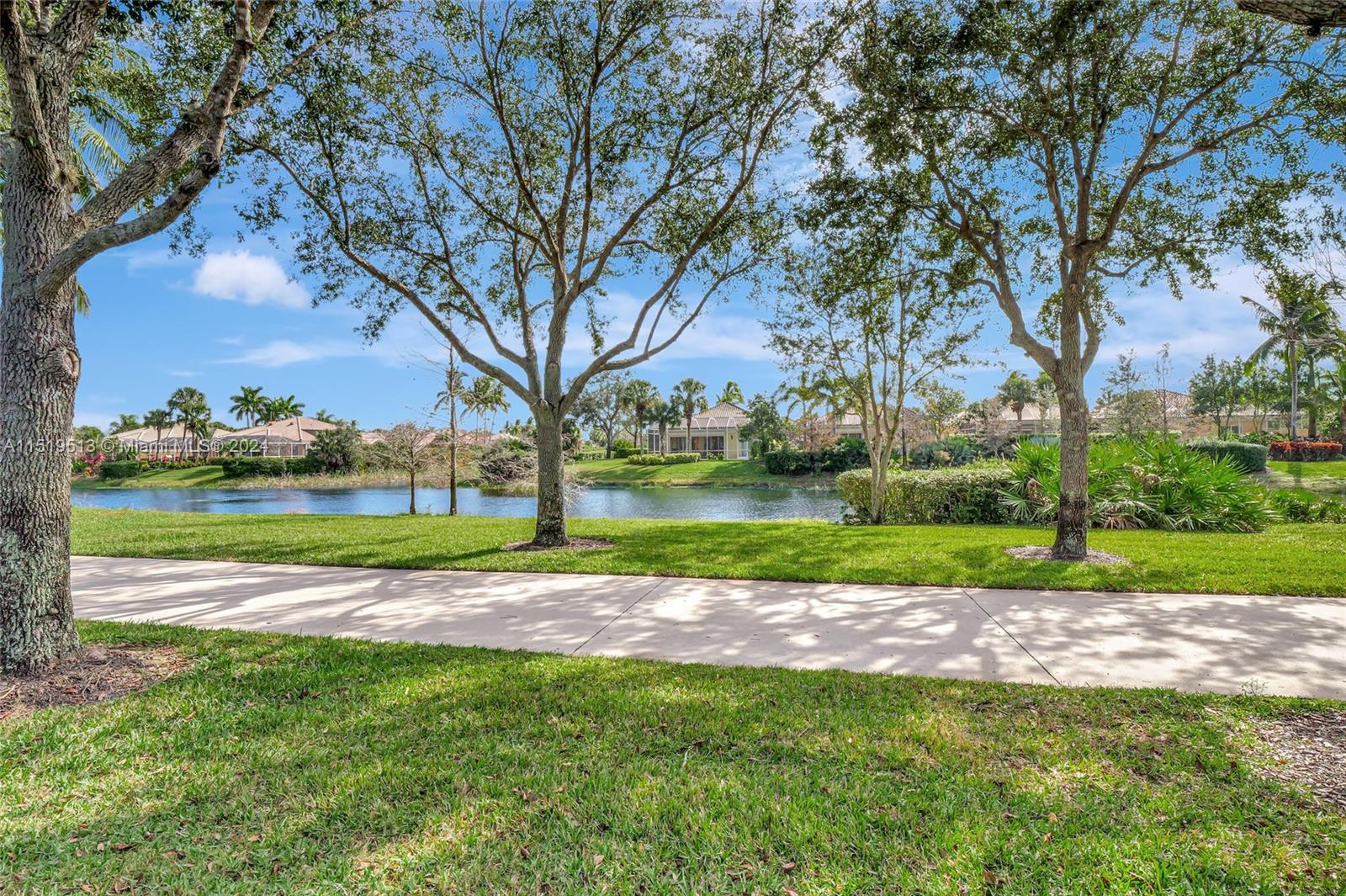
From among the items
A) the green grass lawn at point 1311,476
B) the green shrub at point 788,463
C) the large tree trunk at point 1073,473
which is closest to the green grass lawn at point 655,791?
the large tree trunk at point 1073,473

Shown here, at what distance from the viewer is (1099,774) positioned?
2.73 metres

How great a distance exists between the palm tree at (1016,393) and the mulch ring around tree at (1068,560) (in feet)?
161

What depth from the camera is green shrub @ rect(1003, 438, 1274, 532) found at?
11.0m

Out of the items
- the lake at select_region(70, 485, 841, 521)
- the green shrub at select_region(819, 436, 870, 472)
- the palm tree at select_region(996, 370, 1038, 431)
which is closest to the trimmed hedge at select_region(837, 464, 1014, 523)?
the lake at select_region(70, 485, 841, 521)

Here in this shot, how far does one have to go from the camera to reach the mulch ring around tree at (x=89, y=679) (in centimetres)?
361

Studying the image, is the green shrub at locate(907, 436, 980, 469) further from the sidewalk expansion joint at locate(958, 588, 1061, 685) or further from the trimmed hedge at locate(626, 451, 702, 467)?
the sidewalk expansion joint at locate(958, 588, 1061, 685)

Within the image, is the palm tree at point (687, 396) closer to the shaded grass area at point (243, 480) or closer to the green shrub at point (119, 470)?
the shaded grass area at point (243, 480)

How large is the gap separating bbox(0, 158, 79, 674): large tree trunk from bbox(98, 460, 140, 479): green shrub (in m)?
64.1

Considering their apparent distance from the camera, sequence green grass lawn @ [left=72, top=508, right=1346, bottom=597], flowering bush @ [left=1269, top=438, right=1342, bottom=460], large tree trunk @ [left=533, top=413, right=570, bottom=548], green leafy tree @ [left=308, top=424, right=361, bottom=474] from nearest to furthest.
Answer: green grass lawn @ [left=72, top=508, right=1346, bottom=597] → large tree trunk @ [left=533, top=413, right=570, bottom=548] → flowering bush @ [left=1269, top=438, right=1342, bottom=460] → green leafy tree @ [left=308, top=424, right=361, bottom=474]

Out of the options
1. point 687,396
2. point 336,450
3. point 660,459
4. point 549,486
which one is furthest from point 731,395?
point 549,486

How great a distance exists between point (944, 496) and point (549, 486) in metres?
8.51

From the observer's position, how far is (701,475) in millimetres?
43000

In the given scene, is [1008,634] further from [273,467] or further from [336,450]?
[273,467]

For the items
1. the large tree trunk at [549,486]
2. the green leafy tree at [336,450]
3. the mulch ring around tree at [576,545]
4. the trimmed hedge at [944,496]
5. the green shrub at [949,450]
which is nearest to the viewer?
the mulch ring around tree at [576,545]
